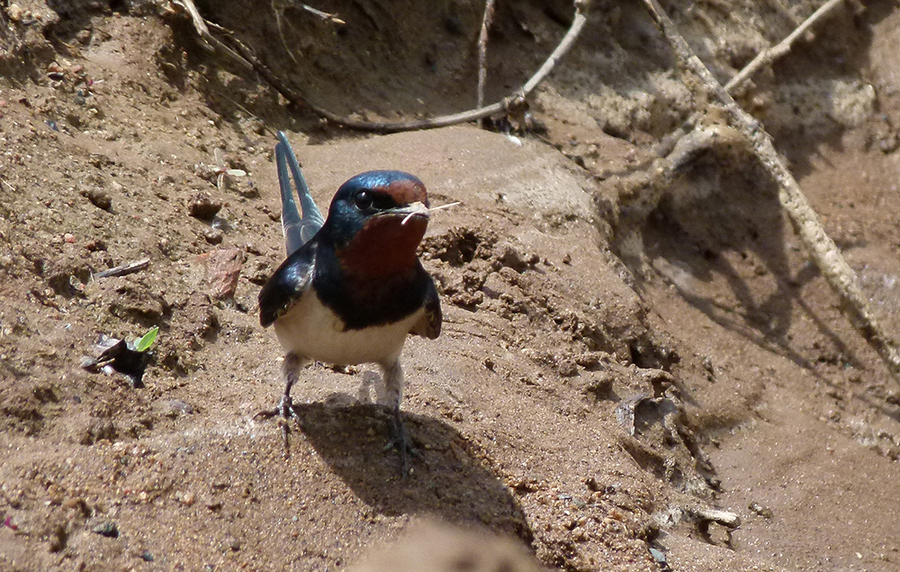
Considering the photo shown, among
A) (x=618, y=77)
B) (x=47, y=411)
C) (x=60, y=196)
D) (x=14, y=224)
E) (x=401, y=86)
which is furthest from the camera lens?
(x=618, y=77)

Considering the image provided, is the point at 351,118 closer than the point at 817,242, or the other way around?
the point at 817,242

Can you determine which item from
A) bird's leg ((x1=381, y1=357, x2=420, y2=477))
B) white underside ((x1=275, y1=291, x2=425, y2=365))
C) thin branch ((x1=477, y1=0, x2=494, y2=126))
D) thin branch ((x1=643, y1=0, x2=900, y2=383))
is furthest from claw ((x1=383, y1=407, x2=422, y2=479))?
thin branch ((x1=643, y1=0, x2=900, y2=383))

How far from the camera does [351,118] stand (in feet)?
19.8

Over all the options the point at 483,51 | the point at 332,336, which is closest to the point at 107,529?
the point at 332,336

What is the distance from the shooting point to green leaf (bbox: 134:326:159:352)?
3540 mm

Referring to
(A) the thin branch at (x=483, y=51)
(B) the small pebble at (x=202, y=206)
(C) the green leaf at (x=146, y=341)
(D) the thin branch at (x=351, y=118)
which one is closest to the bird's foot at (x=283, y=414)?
(C) the green leaf at (x=146, y=341)

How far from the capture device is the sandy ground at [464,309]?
3.03 m

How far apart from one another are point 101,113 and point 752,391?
397 centimetres

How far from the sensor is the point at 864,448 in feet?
17.7

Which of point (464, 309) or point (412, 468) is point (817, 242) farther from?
point (412, 468)

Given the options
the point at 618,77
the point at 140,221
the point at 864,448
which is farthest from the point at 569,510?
the point at 618,77

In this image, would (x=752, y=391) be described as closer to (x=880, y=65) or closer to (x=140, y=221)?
(x=140, y=221)

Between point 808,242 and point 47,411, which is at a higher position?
point 808,242

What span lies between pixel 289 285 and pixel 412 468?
0.78 metres
